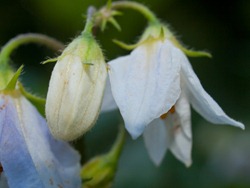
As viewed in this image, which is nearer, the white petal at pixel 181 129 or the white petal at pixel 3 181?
the white petal at pixel 3 181

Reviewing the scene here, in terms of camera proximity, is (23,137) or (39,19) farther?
(39,19)

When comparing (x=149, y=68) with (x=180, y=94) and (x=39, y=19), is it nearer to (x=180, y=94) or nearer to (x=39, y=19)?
(x=180, y=94)

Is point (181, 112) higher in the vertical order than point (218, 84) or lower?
higher

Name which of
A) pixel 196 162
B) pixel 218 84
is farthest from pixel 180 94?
pixel 218 84

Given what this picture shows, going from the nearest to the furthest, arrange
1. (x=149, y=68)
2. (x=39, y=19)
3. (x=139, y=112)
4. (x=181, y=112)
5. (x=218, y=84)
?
(x=139, y=112)
(x=149, y=68)
(x=181, y=112)
(x=218, y=84)
(x=39, y=19)

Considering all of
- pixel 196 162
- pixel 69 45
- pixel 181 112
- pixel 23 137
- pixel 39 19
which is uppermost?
pixel 69 45

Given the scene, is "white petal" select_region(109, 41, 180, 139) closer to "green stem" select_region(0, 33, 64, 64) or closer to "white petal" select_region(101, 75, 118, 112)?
"white petal" select_region(101, 75, 118, 112)

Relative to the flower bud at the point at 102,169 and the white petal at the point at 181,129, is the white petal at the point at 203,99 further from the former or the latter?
the flower bud at the point at 102,169

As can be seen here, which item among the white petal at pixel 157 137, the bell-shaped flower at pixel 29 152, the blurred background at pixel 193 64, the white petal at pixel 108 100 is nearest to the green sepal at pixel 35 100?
the bell-shaped flower at pixel 29 152

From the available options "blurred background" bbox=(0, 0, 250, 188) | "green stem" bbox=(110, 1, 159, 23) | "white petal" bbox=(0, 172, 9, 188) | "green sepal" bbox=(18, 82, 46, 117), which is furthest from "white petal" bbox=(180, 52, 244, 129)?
"blurred background" bbox=(0, 0, 250, 188)
